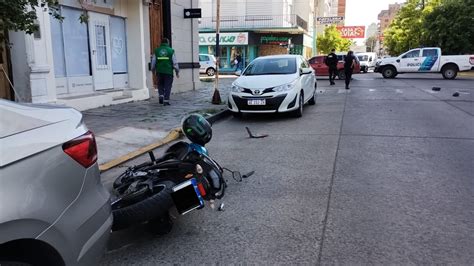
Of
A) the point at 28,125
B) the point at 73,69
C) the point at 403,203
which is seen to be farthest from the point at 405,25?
the point at 28,125

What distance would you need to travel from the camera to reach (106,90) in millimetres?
12016

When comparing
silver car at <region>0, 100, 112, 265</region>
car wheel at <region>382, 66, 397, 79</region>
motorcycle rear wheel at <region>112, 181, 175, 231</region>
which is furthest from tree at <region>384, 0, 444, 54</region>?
silver car at <region>0, 100, 112, 265</region>

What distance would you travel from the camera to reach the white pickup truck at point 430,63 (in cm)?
A: 2455

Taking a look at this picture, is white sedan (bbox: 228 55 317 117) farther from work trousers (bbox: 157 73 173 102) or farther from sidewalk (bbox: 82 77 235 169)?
work trousers (bbox: 157 73 173 102)

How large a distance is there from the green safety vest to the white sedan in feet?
7.54

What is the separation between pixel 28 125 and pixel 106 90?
10.2 metres

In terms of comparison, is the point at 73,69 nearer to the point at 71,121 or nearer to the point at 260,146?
the point at 260,146

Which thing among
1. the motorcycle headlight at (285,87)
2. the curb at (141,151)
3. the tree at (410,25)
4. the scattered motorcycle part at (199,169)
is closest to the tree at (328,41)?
the tree at (410,25)

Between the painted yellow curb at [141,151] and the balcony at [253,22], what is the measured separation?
2952cm

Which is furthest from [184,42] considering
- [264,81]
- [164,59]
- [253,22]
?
[253,22]

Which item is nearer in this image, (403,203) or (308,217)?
(308,217)

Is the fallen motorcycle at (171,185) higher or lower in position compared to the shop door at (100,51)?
lower

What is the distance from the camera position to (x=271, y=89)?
9695mm

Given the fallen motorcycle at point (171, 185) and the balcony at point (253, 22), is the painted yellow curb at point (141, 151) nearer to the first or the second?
the fallen motorcycle at point (171, 185)
